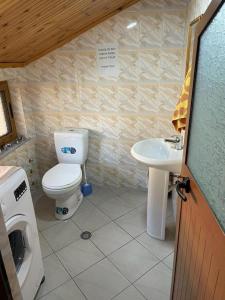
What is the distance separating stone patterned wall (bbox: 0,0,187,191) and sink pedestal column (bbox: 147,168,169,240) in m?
0.70

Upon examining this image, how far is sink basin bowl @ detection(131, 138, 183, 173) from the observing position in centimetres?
170

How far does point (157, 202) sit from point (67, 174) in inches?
36.4

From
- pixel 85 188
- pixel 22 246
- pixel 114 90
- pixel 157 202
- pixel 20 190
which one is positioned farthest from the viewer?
pixel 85 188

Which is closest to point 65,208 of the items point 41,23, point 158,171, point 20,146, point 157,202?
point 20,146

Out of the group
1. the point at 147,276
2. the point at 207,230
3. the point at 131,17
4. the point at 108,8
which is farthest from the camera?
the point at 131,17

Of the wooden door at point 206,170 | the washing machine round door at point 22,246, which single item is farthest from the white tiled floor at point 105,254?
the wooden door at point 206,170

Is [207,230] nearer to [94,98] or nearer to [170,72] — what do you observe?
[170,72]

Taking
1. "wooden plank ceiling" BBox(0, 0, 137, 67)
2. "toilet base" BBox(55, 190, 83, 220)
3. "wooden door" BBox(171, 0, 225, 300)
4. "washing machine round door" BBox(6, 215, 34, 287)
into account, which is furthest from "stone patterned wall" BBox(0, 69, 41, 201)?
"wooden door" BBox(171, 0, 225, 300)

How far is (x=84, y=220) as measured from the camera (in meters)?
2.35

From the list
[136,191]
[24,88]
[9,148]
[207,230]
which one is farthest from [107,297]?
[24,88]

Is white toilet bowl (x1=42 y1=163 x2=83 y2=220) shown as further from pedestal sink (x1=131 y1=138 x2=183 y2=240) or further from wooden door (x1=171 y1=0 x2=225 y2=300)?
wooden door (x1=171 y1=0 x2=225 y2=300)

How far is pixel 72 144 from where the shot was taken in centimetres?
252

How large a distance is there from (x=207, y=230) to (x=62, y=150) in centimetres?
195

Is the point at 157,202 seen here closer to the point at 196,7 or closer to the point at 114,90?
the point at 114,90
